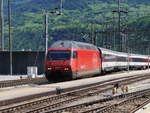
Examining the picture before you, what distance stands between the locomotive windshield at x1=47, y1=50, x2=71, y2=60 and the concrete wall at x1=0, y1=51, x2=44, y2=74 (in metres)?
22.4

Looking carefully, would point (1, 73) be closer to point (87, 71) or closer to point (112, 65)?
point (112, 65)

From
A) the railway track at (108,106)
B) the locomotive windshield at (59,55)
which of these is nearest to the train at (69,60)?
the locomotive windshield at (59,55)

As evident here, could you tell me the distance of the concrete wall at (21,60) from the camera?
51719 mm

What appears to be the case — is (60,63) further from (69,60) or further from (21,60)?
(21,60)

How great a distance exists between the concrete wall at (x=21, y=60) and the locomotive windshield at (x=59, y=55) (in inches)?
883

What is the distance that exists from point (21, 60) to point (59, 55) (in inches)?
973

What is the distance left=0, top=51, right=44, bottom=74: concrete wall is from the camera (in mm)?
51719

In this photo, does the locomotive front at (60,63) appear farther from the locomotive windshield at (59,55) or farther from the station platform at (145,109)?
the station platform at (145,109)

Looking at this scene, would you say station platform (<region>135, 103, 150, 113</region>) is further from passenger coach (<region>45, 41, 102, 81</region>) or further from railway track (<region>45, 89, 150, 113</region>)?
passenger coach (<region>45, 41, 102, 81</region>)

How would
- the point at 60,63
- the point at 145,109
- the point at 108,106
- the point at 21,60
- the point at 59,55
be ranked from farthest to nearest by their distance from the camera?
the point at 21,60 < the point at 59,55 < the point at 60,63 < the point at 108,106 < the point at 145,109

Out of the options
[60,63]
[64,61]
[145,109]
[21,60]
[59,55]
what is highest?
[59,55]

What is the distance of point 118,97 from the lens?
20.5m

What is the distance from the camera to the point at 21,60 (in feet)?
173

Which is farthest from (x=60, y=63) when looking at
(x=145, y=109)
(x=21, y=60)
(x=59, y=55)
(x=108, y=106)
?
(x=21, y=60)
